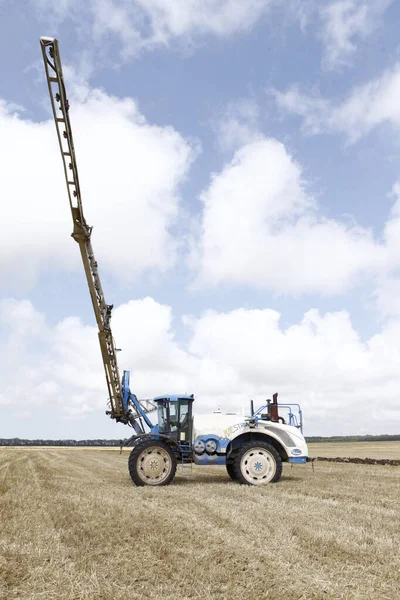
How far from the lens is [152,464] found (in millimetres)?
14758

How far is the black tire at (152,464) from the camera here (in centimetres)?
1456

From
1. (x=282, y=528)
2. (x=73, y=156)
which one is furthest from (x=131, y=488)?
(x=73, y=156)

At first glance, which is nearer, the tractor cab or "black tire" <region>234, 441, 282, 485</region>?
"black tire" <region>234, 441, 282, 485</region>

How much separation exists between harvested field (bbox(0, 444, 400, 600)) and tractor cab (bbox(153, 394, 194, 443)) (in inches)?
172

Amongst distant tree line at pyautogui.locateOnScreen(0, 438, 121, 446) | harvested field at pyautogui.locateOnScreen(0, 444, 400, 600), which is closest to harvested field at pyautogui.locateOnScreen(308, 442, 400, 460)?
harvested field at pyautogui.locateOnScreen(0, 444, 400, 600)

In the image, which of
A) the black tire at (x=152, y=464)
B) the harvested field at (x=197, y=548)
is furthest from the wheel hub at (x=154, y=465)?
the harvested field at (x=197, y=548)

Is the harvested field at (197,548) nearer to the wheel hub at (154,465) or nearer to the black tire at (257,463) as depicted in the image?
the wheel hub at (154,465)

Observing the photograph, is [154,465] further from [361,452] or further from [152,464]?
[361,452]

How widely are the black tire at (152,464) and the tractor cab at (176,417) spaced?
824 mm

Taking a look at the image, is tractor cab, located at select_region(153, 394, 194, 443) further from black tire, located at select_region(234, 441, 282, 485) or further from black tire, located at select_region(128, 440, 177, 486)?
black tire, located at select_region(234, 441, 282, 485)

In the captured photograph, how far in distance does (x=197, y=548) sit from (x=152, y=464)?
27.6 feet

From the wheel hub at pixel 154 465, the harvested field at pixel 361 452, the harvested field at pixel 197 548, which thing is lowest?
the harvested field at pixel 197 548

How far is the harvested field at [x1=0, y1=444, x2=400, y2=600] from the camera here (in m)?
5.19

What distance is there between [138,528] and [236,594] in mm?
2910
